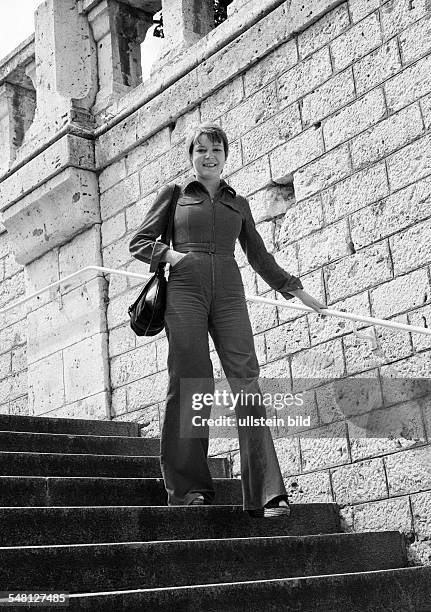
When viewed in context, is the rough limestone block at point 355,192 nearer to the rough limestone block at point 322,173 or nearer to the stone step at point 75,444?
the rough limestone block at point 322,173

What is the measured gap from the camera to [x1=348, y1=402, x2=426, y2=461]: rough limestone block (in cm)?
444

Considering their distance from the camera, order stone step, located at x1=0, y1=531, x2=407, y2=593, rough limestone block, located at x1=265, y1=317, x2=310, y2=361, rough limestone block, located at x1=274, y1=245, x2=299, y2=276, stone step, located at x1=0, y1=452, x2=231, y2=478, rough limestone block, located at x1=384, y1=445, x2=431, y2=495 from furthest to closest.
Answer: rough limestone block, located at x1=274, y1=245, x2=299, y2=276
rough limestone block, located at x1=265, y1=317, x2=310, y2=361
rough limestone block, located at x1=384, y1=445, x2=431, y2=495
stone step, located at x1=0, y1=452, x2=231, y2=478
stone step, located at x1=0, y1=531, x2=407, y2=593

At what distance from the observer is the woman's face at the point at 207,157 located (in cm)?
394

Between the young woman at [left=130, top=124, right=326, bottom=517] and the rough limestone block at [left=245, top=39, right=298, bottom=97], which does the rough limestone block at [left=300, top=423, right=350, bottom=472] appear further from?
the rough limestone block at [left=245, top=39, right=298, bottom=97]

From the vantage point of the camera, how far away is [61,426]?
5227 millimetres

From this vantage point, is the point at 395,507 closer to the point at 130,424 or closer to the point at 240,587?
the point at 240,587

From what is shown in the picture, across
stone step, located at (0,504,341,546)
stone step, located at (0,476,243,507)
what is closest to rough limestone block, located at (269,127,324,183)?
stone step, located at (0,476,243,507)

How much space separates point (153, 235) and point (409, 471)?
63.7 inches

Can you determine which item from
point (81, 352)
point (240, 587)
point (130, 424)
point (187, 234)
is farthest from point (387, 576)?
point (81, 352)

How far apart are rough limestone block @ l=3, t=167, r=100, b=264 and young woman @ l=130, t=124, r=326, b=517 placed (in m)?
2.76

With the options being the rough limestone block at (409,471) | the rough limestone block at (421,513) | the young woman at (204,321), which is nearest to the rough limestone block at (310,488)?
the rough limestone block at (409,471)

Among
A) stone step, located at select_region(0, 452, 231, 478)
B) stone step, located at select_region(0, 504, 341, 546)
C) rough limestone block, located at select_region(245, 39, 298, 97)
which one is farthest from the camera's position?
rough limestone block, located at select_region(245, 39, 298, 97)

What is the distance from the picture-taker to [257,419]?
377 centimetres

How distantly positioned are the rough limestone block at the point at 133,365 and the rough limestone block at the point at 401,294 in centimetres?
183
